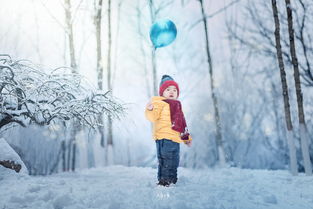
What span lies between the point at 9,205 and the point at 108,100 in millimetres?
2385

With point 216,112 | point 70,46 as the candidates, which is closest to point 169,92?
point 216,112

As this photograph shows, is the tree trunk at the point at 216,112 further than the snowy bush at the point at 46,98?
Yes

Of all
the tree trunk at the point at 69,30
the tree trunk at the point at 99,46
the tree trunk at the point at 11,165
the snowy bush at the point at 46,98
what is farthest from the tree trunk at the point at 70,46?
the snowy bush at the point at 46,98

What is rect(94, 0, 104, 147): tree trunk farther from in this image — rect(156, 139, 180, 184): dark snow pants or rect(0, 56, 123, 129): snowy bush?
rect(156, 139, 180, 184): dark snow pants

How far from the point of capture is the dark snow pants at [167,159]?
176 inches

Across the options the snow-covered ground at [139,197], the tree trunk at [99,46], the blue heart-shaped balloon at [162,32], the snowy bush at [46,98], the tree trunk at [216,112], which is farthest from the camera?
the tree trunk at [99,46]

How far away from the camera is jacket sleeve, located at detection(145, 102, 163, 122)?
4.50 metres

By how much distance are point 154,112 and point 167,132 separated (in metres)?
0.36

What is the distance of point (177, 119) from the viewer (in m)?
4.55

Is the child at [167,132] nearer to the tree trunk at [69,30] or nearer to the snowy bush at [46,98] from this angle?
the snowy bush at [46,98]

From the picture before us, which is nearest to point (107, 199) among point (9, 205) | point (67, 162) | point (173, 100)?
point (9, 205)

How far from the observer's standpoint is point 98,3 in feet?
34.3

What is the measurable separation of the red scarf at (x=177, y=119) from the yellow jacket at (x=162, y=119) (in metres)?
0.05

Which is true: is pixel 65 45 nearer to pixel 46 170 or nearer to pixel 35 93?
pixel 46 170
